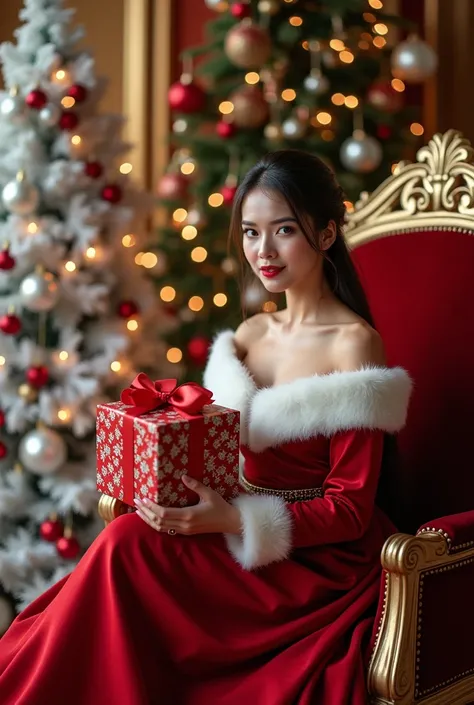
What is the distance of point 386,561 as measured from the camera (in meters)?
1.52

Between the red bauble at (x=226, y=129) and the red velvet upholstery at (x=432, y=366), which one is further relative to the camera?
the red bauble at (x=226, y=129)

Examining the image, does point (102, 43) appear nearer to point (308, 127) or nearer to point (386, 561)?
point (308, 127)

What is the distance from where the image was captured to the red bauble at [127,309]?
3.09 m

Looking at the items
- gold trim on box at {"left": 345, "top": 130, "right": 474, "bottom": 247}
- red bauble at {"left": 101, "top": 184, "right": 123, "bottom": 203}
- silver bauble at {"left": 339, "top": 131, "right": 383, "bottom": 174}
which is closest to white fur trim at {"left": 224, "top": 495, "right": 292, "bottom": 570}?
gold trim on box at {"left": 345, "top": 130, "right": 474, "bottom": 247}

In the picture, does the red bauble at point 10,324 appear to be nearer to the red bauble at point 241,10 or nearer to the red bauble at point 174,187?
the red bauble at point 174,187

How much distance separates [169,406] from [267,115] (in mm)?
2210

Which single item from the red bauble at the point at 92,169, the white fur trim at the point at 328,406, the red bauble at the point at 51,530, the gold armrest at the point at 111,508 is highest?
the red bauble at the point at 92,169

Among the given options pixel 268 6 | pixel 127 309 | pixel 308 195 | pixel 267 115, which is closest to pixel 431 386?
pixel 308 195

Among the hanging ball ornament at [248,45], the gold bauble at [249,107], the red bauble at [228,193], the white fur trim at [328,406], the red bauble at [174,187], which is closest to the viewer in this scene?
the white fur trim at [328,406]

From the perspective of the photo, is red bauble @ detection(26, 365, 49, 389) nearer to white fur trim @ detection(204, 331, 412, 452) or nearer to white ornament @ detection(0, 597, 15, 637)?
white ornament @ detection(0, 597, 15, 637)

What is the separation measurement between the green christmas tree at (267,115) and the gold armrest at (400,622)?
73.6 inches

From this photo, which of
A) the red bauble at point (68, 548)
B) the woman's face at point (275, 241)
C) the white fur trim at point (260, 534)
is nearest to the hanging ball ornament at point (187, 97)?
the red bauble at point (68, 548)

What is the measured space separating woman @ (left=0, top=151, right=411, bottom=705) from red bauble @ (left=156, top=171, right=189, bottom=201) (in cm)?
202

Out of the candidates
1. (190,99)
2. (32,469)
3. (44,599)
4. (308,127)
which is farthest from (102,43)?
(44,599)
